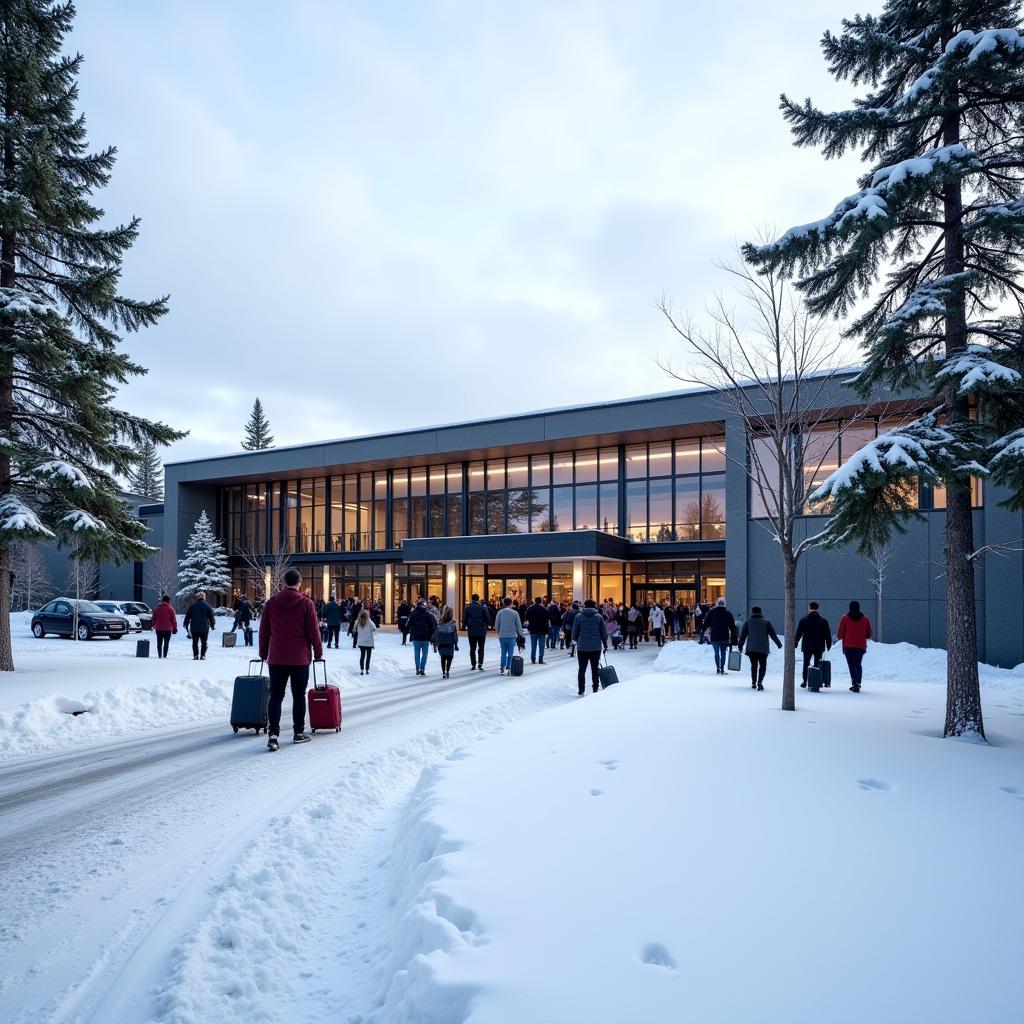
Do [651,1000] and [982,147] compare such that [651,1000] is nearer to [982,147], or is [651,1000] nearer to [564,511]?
[982,147]

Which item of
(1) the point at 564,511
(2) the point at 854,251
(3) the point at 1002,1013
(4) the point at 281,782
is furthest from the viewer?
(1) the point at 564,511

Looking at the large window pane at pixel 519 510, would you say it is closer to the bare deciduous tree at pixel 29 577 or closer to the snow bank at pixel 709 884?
the snow bank at pixel 709 884

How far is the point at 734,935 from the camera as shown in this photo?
127 inches

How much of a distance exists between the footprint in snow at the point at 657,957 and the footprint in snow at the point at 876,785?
332 centimetres

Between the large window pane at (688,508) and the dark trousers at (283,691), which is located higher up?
the large window pane at (688,508)

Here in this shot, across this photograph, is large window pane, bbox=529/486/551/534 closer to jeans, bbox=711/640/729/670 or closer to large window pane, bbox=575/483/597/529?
large window pane, bbox=575/483/597/529

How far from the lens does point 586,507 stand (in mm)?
32938

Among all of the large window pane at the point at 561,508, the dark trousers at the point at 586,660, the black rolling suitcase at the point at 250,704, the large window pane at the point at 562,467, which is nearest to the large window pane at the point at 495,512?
the large window pane at the point at 561,508

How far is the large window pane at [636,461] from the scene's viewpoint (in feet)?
104

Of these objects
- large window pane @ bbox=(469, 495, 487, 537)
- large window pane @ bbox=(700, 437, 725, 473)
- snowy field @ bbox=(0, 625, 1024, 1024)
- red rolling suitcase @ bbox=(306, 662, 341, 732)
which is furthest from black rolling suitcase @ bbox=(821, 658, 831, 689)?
large window pane @ bbox=(469, 495, 487, 537)

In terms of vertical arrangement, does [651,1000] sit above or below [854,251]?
below

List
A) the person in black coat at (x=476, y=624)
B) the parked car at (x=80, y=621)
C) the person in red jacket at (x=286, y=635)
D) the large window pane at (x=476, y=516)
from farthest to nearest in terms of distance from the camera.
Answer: the large window pane at (x=476, y=516) → the parked car at (x=80, y=621) → the person in black coat at (x=476, y=624) → the person in red jacket at (x=286, y=635)

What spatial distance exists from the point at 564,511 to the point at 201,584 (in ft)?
69.4

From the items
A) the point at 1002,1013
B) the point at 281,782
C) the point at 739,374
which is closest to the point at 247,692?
the point at 281,782
